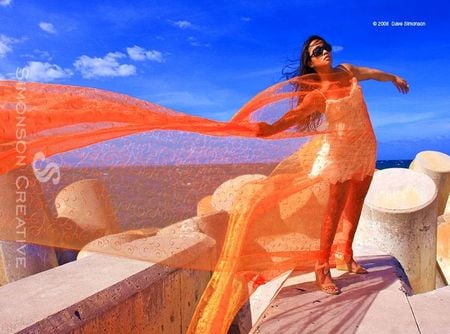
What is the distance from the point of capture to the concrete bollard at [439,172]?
28.3ft

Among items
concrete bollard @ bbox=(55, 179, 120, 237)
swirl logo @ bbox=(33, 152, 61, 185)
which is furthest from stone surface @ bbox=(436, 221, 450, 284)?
swirl logo @ bbox=(33, 152, 61, 185)

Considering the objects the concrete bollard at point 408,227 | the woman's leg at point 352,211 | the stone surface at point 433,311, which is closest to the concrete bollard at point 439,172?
the concrete bollard at point 408,227

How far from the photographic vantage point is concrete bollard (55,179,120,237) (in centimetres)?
323

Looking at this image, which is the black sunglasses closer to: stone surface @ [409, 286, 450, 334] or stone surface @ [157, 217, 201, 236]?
stone surface @ [157, 217, 201, 236]

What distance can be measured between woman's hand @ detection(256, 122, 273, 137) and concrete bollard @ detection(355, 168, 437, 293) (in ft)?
8.41

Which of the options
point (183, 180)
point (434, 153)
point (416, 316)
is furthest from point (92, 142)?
point (434, 153)

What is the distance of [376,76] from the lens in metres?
3.64

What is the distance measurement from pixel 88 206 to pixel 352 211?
2.19m

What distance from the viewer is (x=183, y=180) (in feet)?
10.7

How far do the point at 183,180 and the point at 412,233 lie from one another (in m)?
3.20

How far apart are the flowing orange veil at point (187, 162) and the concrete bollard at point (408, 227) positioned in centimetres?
181

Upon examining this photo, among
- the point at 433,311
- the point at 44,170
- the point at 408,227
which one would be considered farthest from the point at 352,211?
the point at 44,170

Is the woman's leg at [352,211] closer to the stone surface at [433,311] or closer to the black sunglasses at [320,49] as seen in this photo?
the stone surface at [433,311]

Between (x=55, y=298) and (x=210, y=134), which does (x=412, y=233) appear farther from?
(x=55, y=298)
